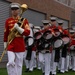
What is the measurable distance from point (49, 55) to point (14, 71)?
164 inches

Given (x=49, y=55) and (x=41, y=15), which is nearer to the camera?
(x=49, y=55)

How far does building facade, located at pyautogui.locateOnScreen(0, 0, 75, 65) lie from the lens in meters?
20.5

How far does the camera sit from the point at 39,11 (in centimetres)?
2606

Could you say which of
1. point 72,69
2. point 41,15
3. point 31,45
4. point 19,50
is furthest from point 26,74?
point 41,15

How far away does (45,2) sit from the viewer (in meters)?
27.6

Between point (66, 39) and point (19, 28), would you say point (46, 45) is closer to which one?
point (66, 39)

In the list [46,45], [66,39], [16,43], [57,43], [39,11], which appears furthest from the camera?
[39,11]

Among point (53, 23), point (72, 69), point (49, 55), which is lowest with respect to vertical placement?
point (72, 69)

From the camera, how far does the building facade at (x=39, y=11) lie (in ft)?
67.2

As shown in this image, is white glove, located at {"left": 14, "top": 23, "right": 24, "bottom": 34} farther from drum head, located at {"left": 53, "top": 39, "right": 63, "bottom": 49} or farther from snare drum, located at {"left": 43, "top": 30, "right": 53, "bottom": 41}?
drum head, located at {"left": 53, "top": 39, "right": 63, "bottom": 49}

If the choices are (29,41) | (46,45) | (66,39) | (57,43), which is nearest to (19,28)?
(46,45)

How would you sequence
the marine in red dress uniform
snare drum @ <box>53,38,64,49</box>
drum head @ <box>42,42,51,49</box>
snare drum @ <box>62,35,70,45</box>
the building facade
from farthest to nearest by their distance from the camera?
the building facade < snare drum @ <box>62,35,70,45</box> < snare drum @ <box>53,38,64,49</box> < drum head @ <box>42,42,51,49</box> < the marine in red dress uniform

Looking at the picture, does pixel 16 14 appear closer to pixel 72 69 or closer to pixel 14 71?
pixel 14 71

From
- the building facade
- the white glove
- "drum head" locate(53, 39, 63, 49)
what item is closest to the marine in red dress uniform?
the white glove
